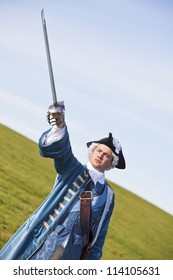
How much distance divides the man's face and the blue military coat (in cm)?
22

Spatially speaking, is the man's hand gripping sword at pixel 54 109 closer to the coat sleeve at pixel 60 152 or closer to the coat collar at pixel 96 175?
the coat sleeve at pixel 60 152

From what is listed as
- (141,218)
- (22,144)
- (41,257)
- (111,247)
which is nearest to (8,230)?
(111,247)

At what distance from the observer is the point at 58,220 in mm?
4418

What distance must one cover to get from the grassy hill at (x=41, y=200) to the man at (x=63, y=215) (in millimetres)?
4825

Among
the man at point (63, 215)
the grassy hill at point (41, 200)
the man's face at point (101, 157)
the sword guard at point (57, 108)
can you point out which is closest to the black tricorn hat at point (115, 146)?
the man's face at point (101, 157)

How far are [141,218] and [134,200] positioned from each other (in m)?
1.29

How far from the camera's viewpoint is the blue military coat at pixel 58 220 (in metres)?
4.41

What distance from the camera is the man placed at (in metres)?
4.40

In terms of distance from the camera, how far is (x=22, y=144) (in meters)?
15.7

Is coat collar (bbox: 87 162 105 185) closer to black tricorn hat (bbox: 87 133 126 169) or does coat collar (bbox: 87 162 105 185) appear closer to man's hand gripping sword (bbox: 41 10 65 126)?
black tricorn hat (bbox: 87 133 126 169)

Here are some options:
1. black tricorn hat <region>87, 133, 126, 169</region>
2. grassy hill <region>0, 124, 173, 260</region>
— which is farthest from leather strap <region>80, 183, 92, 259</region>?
grassy hill <region>0, 124, 173, 260</region>

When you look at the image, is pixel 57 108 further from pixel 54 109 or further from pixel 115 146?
pixel 115 146

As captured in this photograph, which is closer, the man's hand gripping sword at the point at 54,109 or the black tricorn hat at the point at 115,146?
the man's hand gripping sword at the point at 54,109

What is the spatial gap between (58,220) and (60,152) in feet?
2.06
